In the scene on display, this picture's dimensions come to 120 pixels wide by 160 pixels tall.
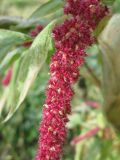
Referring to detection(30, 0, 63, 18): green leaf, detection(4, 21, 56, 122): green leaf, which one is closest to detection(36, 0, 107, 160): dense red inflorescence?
detection(4, 21, 56, 122): green leaf

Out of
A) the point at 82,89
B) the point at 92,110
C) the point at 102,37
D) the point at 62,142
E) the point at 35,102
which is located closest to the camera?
the point at 62,142

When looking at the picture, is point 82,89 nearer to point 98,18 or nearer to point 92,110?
point 92,110

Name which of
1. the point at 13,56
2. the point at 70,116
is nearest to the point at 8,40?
the point at 13,56

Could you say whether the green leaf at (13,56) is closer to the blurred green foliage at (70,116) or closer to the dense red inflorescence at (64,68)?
the blurred green foliage at (70,116)

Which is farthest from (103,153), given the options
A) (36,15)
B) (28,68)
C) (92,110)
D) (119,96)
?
(28,68)

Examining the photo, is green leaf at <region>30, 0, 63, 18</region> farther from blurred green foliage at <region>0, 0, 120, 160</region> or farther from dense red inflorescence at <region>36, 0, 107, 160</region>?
dense red inflorescence at <region>36, 0, 107, 160</region>

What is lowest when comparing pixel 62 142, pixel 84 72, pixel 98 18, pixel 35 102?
pixel 35 102

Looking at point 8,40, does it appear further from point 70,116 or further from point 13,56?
point 70,116
